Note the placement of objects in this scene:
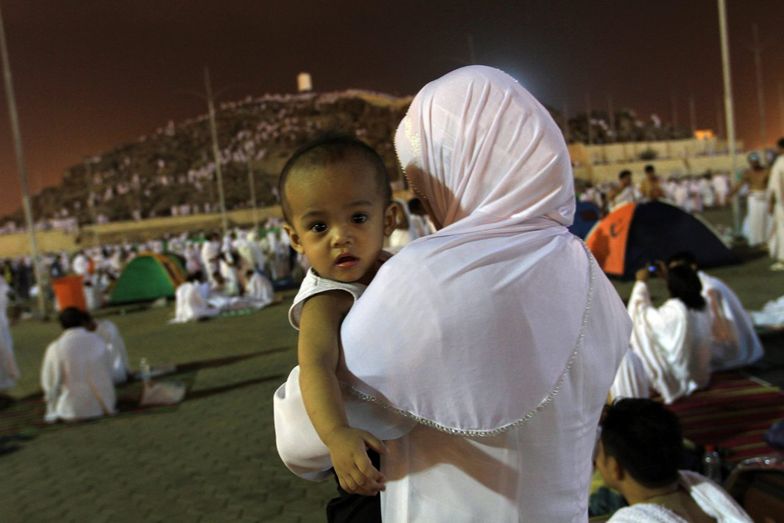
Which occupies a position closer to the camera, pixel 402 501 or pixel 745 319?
pixel 402 501

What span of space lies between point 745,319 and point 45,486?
248 inches

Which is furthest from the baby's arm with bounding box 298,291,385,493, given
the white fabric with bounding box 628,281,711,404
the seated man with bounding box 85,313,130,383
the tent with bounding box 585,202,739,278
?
the tent with bounding box 585,202,739,278

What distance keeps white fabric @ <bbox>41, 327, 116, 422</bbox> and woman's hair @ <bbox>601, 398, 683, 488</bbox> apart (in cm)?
616

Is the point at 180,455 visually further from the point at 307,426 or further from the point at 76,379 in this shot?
the point at 307,426

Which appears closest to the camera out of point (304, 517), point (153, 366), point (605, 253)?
point (304, 517)

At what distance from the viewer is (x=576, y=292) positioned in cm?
132

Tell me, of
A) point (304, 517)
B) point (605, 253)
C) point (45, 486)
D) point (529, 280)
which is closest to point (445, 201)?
point (529, 280)

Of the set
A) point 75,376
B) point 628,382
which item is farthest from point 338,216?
point 75,376

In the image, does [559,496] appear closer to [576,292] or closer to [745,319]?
[576,292]

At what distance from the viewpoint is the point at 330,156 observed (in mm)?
1416

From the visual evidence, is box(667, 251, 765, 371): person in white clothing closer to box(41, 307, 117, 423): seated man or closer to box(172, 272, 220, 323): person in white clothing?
box(41, 307, 117, 423): seated man

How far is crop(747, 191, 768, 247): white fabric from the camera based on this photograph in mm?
14602

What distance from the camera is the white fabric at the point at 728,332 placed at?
6.63 meters

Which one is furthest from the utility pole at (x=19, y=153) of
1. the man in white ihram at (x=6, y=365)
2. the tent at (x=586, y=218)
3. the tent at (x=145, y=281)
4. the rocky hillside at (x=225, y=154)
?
the rocky hillside at (x=225, y=154)
